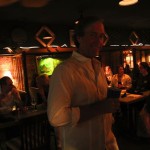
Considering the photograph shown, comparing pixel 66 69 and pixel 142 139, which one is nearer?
pixel 66 69

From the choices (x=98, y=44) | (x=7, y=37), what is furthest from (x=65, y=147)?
(x=7, y=37)

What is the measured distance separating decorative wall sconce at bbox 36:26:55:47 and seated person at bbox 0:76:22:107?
65.6 inches

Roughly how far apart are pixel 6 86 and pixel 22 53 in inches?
48.3

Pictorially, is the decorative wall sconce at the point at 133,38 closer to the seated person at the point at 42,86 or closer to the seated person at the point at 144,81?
the seated person at the point at 144,81

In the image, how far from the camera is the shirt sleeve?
3.35 ft

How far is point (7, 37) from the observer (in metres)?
4.74

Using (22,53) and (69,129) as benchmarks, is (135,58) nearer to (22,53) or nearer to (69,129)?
(22,53)

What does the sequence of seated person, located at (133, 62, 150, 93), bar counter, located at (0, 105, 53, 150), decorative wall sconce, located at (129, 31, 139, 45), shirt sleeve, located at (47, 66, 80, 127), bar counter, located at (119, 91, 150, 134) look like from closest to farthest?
1. shirt sleeve, located at (47, 66, 80, 127)
2. bar counter, located at (0, 105, 53, 150)
3. bar counter, located at (119, 91, 150, 134)
4. seated person, located at (133, 62, 150, 93)
5. decorative wall sconce, located at (129, 31, 139, 45)

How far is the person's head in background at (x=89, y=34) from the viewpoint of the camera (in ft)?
3.73

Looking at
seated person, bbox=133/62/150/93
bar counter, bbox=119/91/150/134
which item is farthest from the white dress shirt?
seated person, bbox=133/62/150/93

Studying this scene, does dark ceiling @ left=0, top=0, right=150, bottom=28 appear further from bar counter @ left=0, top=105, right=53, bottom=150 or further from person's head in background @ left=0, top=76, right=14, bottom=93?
bar counter @ left=0, top=105, right=53, bottom=150

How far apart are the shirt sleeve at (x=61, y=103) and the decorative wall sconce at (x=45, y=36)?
4.28 meters

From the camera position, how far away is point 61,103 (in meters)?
1.03

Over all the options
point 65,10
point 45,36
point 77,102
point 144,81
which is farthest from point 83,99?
point 45,36
